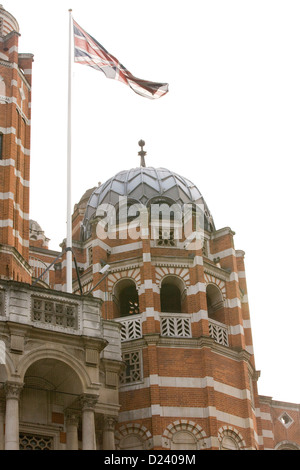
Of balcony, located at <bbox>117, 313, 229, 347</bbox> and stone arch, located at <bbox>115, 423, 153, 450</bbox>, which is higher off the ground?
balcony, located at <bbox>117, 313, 229, 347</bbox>

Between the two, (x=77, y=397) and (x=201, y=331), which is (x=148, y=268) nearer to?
(x=201, y=331)

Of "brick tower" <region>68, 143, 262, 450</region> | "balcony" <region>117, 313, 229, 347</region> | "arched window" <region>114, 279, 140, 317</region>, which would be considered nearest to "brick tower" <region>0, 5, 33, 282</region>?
"brick tower" <region>68, 143, 262, 450</region>

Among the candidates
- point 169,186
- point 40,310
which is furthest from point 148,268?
point 40,310

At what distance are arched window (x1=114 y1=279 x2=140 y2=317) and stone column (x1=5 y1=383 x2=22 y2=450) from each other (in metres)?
14.2

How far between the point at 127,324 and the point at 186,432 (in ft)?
19.5

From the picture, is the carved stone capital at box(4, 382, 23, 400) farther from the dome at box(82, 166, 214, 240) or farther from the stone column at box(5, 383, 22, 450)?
the dome at box(82, 166, 214, 240)

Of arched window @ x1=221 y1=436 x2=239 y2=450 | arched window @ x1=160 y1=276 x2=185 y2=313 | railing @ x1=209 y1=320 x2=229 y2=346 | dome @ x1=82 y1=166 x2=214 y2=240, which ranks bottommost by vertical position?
arched window @ x1=221 y1=436 x2=239 y2=450

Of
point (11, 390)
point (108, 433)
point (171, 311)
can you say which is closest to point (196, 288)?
point (171, 311)

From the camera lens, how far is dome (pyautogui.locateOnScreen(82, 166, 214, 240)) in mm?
48250

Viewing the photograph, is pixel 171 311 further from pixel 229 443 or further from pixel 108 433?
pixel 108 433

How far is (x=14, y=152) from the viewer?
37.8m

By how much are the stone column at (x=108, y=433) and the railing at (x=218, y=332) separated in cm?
1021

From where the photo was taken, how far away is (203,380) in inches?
1588

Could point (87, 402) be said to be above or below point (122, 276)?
below
